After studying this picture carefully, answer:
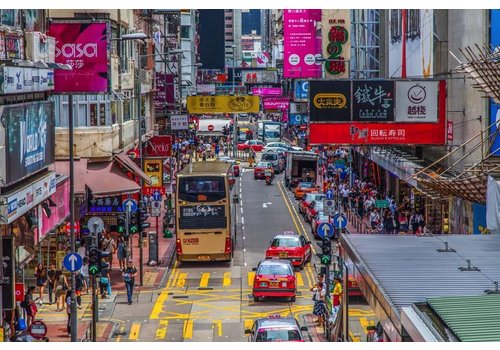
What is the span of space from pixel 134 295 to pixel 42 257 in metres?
4.06

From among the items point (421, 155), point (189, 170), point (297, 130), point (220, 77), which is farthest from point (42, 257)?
point (220, 77)

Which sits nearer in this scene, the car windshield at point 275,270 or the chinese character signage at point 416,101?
the car windshield at point 275,270

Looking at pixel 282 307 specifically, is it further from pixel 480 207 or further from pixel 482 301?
pixel 482 301

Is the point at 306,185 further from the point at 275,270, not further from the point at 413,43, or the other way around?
the point at 275,270

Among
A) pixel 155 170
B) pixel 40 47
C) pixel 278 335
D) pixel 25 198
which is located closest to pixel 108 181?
pixel 155 170

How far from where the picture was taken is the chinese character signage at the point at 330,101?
4822cm

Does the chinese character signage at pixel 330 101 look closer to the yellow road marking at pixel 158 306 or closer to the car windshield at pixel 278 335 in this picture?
the yellow road marking at pixel 158 306

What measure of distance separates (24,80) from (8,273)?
6.77 metres

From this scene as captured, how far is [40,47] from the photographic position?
111 feet

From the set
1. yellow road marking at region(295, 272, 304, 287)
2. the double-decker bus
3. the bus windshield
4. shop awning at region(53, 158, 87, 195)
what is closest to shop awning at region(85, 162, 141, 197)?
shop awning at region(53, 158, 87, 195)

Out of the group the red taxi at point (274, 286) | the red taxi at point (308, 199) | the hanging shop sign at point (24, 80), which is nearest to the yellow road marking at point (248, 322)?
the red taxi at point (274, 286)

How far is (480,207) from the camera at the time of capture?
40656 mm

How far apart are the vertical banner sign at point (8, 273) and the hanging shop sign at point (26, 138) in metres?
2.42

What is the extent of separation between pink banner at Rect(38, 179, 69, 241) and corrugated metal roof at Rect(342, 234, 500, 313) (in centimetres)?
1729
